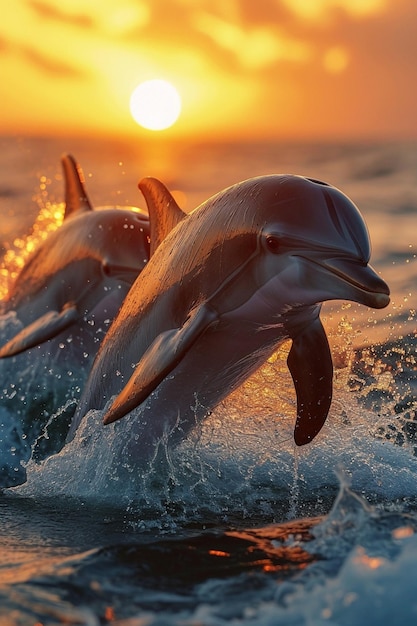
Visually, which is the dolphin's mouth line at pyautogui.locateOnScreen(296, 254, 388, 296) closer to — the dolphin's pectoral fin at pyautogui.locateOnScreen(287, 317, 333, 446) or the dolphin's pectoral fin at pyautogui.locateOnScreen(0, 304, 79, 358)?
the dolphin's pectoral fin at pyautogui.locateOnScreen(287, 317, 333, 446)

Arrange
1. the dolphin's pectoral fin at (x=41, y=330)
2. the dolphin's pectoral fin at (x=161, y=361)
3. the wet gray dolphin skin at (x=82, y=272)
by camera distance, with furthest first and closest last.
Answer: the wet gray dolphin skin at (x=82, y=272) < the dolphin's pectoral fin at (x=41, y=330) < the dolphin's pectoral fin at (x=161, y=361)

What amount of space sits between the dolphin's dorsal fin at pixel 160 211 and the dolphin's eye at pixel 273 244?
1240 mm

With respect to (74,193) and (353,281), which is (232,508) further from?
(74,193)

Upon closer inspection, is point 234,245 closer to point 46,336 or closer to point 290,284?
point 290,284

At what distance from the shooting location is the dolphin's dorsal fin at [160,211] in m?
6.73

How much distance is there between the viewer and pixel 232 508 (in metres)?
6.29

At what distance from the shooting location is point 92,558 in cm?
507

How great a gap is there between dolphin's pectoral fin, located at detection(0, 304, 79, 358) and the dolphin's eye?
12.0 ft

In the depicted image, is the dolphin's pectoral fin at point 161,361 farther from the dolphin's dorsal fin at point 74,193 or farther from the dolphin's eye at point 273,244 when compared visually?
the dolphin's dorsal fin at point 74,193

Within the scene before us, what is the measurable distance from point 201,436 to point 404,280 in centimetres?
688

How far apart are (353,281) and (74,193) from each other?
231 inches

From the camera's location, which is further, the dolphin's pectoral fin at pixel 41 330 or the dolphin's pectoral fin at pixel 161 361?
the dolphin's pectoral fin at pixel 41 330

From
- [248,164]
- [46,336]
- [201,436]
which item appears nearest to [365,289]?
[201,436]

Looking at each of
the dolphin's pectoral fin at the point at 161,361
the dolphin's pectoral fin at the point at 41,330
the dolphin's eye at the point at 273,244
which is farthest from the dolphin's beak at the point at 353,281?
the dolphin's pectoral fin at the point at 41,330
